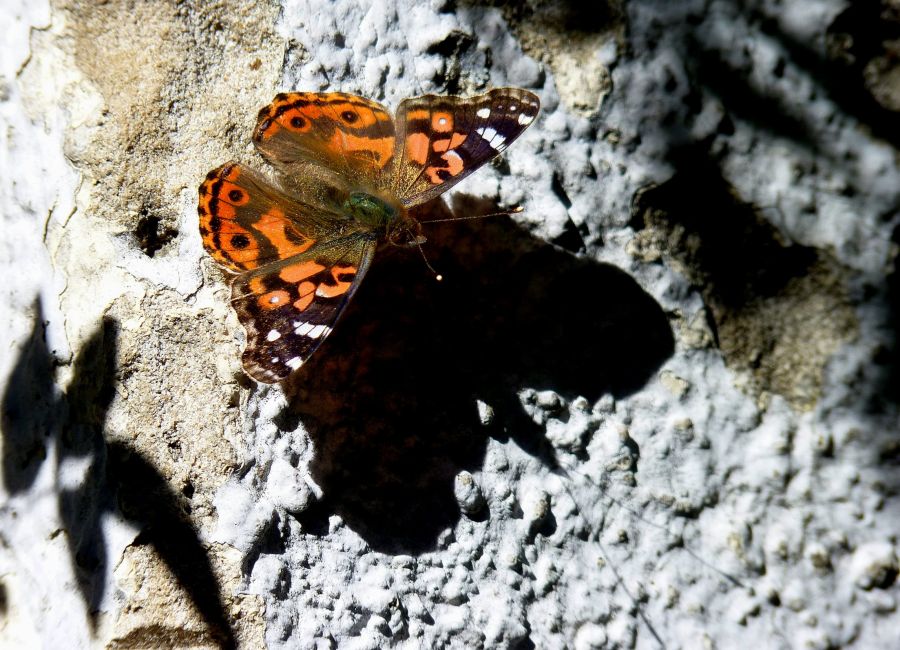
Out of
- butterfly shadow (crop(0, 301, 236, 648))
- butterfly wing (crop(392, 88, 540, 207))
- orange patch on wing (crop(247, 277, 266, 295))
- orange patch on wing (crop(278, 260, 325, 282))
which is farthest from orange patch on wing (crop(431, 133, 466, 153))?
butterfly shadow (crop(0, 301, 236, 648))

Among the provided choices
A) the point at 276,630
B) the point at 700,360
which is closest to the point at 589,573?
the point at 700,360

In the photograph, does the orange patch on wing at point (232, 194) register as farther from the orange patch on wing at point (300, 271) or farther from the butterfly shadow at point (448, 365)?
the butterfly shadow at point (448, 365)

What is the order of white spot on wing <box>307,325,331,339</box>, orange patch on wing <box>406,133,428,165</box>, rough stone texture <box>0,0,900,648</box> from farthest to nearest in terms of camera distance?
orange patch on wing <box>406,133,428,165</box> → white spot on wing <box>307,325,331,339</box> → rough stone texture <box>0,0,900,648</box>

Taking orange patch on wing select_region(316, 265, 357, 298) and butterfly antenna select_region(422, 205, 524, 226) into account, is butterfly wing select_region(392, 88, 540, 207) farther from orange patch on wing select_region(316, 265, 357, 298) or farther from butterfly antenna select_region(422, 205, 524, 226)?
orange patch on wing select_region(316, 265, 357, 298)

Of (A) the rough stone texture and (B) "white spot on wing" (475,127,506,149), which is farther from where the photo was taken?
(B) "white spot on wing" (475,127,506,149)

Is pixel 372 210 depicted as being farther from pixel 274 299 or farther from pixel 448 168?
pixel 274 299

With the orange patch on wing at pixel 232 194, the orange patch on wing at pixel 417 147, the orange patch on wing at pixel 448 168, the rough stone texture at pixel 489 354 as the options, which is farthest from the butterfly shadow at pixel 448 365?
the orange patch on wing at pixel 232 194

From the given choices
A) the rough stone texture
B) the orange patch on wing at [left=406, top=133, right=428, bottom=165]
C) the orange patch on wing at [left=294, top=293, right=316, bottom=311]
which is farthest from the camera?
the orange patch on wing at [left=406, top=133, right=428, bottom=165]

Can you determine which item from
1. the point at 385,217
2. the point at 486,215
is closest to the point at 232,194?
the point at 385,217
